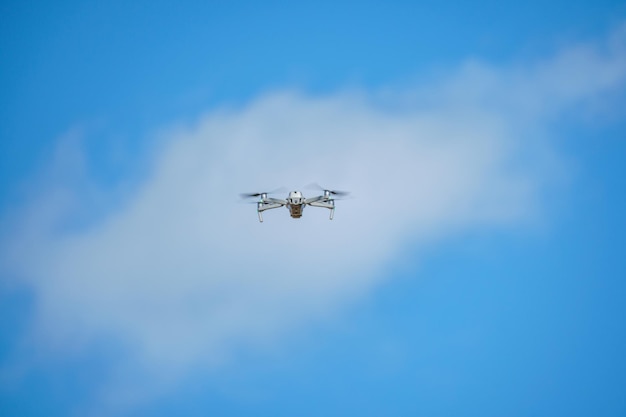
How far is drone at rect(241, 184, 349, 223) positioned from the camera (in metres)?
119

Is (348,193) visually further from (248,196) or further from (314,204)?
(248,196)

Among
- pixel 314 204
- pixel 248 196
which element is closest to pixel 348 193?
pixel 314 204

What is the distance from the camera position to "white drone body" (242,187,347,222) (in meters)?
119

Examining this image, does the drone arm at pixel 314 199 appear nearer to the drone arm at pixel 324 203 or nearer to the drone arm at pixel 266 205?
the drone arm at pixel 324 203

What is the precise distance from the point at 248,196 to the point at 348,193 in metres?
14.2

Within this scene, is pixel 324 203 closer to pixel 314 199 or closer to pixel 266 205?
pixel 314 199

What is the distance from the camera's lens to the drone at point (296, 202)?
391 feet

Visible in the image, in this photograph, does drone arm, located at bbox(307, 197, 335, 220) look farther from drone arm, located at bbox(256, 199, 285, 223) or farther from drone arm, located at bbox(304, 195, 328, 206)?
drone arm, located at bbox(256, 199, 285, 223)

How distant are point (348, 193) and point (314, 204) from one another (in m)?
5.07

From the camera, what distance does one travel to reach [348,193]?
122m

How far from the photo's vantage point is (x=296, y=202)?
390ft

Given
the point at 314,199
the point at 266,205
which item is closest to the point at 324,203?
the point at 314,199

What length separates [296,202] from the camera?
118812 mm

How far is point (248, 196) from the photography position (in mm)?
123875
